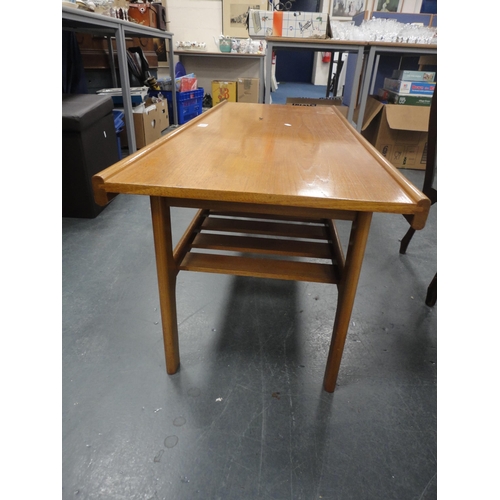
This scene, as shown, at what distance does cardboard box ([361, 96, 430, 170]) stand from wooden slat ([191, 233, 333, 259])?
7.77 feet

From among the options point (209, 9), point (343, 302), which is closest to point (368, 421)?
point (343, 302)

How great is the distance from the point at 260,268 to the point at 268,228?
→ 292 millimetres

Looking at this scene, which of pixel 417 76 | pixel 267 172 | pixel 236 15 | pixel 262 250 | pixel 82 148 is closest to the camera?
pixel 267 172

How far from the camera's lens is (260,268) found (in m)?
0.97

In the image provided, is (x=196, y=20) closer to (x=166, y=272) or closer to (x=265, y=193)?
(x=166, y=272)

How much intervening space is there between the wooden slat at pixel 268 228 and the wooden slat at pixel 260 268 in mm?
211

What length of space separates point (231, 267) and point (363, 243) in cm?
38

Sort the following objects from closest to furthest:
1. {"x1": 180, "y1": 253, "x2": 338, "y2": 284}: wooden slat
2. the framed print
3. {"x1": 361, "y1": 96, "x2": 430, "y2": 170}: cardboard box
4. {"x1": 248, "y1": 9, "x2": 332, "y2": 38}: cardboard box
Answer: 1. {"x1": 180, "y1": 253, "x2": 338, "y2": 284}: wooden slat
2. {"x1": 248, "y1": 9, "x2": 332, "y2": 38}: cardboard box
3. {"x1": 361, "y1": 96, "x2": 430, "y2": 170}: cardboard box
4. the framed print

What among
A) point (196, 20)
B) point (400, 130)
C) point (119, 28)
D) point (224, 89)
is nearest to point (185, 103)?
point (224, 89)

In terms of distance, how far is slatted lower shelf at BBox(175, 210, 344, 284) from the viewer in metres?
0.96

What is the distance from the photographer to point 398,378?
1124 mm

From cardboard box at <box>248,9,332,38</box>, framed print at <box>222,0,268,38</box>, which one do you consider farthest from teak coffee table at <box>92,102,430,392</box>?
framed print at <box>222,0,268,38</box>

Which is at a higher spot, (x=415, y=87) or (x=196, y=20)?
(x=196, y=20)

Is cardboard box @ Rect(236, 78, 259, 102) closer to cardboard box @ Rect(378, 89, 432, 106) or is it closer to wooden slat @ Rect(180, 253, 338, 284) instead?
cardboard box @ Rect(378, 89, 432, 106)
